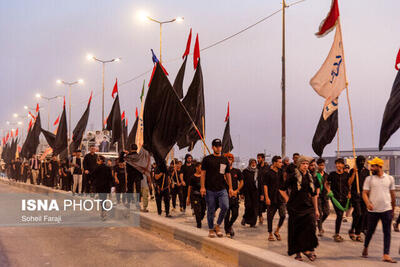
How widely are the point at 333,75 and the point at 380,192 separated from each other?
425 centimetres

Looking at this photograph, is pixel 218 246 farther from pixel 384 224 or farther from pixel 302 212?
pixel 384 224

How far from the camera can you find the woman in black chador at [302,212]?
8.34 metres

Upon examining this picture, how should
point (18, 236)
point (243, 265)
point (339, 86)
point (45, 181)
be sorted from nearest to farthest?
point (243, 265), point (18, 236), point (339, 86), point (45, 181)

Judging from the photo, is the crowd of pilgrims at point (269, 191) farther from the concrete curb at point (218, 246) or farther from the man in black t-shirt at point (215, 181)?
the concrete curb at point (218, 246)

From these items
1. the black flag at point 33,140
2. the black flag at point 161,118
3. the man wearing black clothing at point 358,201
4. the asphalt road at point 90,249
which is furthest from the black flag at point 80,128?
the man wearing black clothing at point 358,201

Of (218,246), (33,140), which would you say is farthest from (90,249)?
(33,140)

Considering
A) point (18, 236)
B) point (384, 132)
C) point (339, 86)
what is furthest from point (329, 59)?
point (18, 236)

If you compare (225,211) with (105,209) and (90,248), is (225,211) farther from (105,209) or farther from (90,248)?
(105,209)

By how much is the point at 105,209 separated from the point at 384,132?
7653mm

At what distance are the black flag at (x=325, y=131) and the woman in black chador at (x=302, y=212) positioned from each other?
209 inches

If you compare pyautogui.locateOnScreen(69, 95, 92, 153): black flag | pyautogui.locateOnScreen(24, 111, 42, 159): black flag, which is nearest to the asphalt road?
pyautogui.locateOnScreen(69, 95, 92, 153): black flag

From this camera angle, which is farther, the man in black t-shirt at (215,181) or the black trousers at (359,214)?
the black trousers at (359,214)

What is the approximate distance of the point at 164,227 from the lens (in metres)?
11.7

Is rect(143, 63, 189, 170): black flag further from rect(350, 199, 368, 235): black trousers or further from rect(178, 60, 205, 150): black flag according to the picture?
rect(178, 60, 205, 150): black flag
